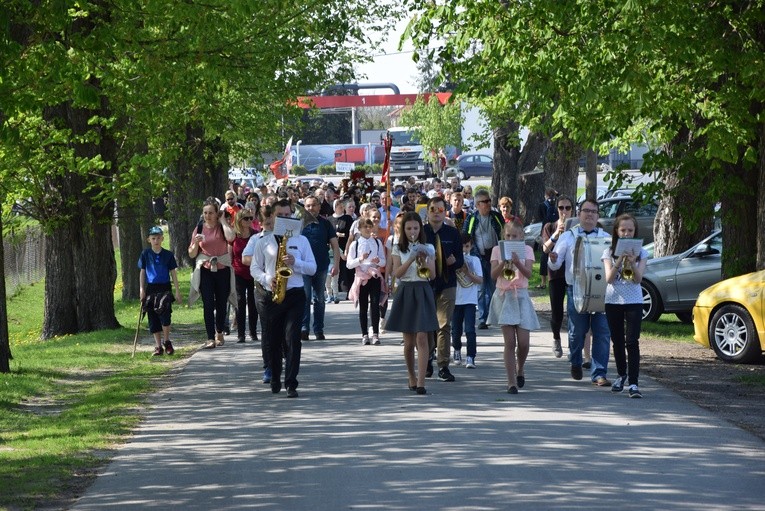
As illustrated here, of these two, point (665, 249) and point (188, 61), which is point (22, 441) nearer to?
point (188, 61)

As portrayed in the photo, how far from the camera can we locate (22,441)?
35.2 ft

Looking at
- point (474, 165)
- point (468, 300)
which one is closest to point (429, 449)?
point (468, 300)

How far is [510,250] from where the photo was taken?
42.0 ft

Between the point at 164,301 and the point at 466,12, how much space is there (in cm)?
510

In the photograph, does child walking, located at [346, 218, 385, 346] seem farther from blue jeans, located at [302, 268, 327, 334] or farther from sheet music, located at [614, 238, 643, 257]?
sheet music, located at [614, 238, 643, 257]

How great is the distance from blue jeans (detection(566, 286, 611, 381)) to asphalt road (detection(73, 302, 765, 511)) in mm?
236

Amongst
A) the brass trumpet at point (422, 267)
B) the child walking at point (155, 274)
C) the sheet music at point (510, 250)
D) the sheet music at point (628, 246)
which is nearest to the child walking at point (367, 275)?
the child walking at point (155, 274)

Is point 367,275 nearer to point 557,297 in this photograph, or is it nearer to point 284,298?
point 557,297

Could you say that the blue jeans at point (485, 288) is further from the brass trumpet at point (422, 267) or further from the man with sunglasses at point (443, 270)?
the brass trumpet at point (422, 267)

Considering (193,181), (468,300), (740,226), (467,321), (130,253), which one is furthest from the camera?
(193,181)

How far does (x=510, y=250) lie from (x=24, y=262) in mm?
26168

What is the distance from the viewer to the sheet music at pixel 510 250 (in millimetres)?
12781

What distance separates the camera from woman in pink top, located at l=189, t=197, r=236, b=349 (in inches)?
674

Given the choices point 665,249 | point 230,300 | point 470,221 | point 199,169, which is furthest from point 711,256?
point 199,169
